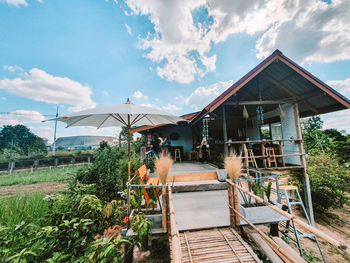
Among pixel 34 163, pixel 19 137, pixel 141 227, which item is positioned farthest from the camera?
pixel 19 137

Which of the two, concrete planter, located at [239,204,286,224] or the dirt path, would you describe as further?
the dirt path

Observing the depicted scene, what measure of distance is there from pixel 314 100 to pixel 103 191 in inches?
369

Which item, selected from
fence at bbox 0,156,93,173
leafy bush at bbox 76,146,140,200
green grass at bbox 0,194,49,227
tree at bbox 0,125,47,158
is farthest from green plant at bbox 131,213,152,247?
tree at bbox 0,125,47,158

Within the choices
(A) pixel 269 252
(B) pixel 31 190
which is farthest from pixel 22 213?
(B) pixel 31 190

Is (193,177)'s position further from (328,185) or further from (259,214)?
(328,185)

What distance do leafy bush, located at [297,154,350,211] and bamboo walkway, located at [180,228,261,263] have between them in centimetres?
570

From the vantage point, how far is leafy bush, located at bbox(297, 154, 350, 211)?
545 cm

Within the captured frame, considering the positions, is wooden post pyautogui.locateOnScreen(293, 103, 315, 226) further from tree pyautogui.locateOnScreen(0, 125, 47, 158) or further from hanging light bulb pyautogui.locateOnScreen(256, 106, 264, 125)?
tree pyautogui.locateOnScreen(0, 125, 47, 158)

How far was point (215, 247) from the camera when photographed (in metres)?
2.25

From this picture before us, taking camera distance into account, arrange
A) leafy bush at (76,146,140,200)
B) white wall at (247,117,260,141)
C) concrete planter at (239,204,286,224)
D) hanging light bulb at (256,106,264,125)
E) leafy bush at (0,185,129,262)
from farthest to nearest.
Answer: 1. white wall at (247,117,260,141)
2. hanging light bulb at (256,106,264,125)
3. leafy bush at (76,146,140,200)
4. concrete planter at (239,204,286,224)
5. leafy bush at (0,185,129,262)

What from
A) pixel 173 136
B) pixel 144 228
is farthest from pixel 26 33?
pixel 144 228

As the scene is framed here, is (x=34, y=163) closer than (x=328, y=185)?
No

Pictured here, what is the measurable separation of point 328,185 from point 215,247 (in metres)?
6.71

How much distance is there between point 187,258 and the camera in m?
2.04
